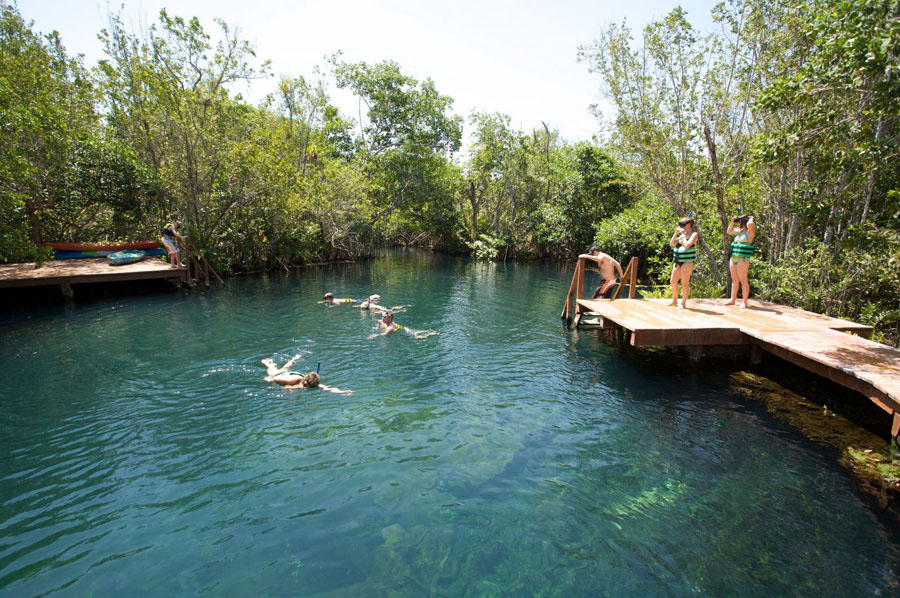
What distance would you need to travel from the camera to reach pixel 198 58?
20672mm

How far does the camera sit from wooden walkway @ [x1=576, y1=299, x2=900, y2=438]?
20.2 feet

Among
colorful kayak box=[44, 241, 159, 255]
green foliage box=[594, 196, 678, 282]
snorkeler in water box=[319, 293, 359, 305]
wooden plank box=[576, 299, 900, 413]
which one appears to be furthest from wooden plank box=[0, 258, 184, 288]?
green foliage box=[594, 196, 678, 282]

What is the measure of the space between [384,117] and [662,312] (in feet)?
107

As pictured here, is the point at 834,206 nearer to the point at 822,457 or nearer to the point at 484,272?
the point at 822,457

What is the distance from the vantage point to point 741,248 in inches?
377

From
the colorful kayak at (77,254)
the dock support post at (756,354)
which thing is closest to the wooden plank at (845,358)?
the dock support post at (756,354)

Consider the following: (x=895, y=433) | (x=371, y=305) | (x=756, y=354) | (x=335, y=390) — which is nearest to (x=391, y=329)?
(x=371, y=305)

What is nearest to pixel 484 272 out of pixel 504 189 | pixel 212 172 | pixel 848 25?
pixel 504 189

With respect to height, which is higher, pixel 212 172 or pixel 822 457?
pixel 212 172

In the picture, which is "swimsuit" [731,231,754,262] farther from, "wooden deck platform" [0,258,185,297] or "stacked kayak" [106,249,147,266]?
"stacked kayak" [106,249,147,266]

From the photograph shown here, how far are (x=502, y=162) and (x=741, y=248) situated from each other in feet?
94.6

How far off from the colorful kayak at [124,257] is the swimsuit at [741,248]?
21079 millimetres

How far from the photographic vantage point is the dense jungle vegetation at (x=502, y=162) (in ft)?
27.6

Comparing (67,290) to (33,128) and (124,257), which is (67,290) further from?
(33,128)
